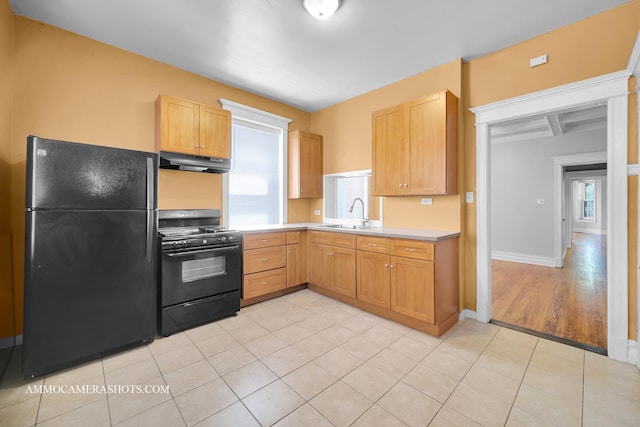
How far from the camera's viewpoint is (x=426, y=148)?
2865 mm

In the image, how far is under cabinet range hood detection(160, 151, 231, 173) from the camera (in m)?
2.89

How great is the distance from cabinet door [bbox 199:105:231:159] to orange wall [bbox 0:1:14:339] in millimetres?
1515

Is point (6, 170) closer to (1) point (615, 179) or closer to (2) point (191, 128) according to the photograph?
(2) point (191, 128)

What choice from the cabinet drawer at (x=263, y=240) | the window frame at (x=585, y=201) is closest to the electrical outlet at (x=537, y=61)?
the cabinet drawer at (x=263, y=240)

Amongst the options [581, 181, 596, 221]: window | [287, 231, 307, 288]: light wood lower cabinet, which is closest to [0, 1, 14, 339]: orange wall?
[287, 231, 307, 288]: light wood lower cabinet

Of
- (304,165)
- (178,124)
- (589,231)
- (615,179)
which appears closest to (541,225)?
(615,179)

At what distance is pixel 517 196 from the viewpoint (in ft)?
18.7

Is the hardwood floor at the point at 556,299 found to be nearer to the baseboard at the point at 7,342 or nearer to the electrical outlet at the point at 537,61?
the electrical outlet at the point at 537,61

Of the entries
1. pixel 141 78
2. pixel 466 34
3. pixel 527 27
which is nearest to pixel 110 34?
pixel 141 78

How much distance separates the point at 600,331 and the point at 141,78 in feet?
17.7

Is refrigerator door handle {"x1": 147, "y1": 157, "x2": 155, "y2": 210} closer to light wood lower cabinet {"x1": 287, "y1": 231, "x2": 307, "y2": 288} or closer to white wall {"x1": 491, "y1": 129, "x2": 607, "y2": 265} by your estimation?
light wood lower cabinet {"x1": 287, "y1": 231, "x2": 307, "y2": 288}

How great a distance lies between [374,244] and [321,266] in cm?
94

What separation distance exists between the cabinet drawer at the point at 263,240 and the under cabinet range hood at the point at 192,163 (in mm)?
911

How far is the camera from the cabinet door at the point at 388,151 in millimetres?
3104
